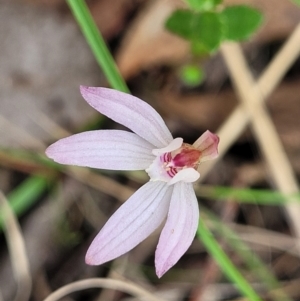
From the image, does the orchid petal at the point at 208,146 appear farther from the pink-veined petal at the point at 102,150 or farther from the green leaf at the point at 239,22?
the green leaf at the point at 239,22

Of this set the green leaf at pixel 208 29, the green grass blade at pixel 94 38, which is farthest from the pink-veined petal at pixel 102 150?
the green leaf at pixel 208 29

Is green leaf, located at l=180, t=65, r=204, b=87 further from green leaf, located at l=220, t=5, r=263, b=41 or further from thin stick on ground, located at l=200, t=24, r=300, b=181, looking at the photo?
green leaf, located at l=220, t=5, r=263, b=41

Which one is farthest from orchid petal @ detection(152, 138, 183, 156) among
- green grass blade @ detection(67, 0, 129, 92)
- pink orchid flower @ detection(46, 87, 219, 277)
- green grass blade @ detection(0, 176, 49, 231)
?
green grass blade @ detection(0, 176, 49, 231)

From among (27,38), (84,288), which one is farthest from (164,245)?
(27,38)

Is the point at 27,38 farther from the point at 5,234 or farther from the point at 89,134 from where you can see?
the point at 89,134

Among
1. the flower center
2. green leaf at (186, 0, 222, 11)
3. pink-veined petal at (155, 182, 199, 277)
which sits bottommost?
pink-veined petal at (155, 182, 199, 277)

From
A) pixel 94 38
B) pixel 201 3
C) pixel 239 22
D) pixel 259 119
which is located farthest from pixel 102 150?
pixel 259 119

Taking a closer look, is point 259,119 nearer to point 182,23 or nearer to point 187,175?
point 182,23
